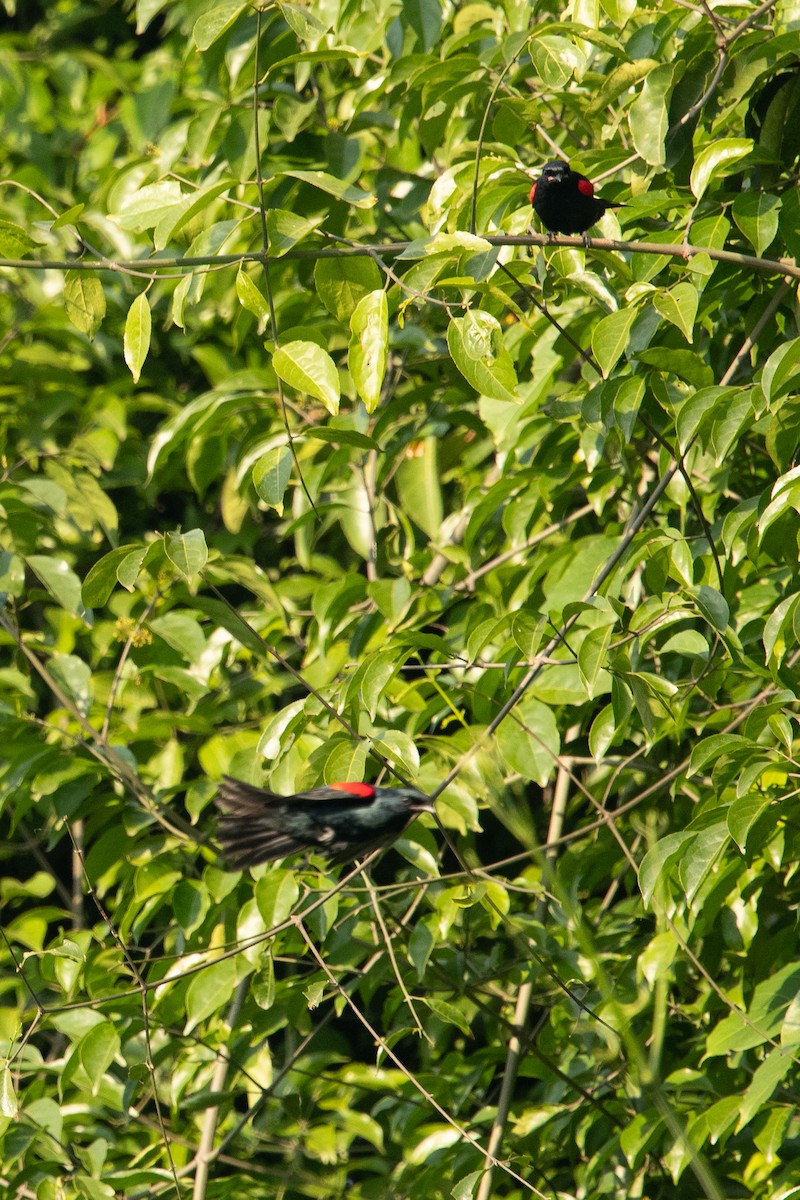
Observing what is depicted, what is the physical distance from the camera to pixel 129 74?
16.4 feet

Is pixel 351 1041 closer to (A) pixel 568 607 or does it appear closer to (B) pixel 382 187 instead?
(A) pixel 568 607

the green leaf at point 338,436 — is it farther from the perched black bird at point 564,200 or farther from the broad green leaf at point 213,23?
the broad green leaf at point 213,23

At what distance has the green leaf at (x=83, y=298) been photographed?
2310 millimetres

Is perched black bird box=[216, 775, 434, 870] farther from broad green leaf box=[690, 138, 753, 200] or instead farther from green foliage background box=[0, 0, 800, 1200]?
broad green leaf box=[690, 138, 753, 200]

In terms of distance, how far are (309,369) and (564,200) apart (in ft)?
2.11

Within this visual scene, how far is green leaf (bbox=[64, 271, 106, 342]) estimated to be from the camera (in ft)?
7.58

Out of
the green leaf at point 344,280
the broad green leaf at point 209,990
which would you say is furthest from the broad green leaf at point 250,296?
the broad green leaf at point 209,990

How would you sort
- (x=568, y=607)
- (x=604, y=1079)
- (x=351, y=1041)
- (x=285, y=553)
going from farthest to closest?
(x=285, y=553) < (x=351, y=1041) < (x=604, y=1079) < (x=568, y=607)

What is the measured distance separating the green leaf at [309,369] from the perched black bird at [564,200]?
554mm

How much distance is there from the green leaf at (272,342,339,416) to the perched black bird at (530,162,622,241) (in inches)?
21.8

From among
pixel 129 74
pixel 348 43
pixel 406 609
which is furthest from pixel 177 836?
pixel 129 74

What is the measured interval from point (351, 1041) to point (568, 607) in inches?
86.6

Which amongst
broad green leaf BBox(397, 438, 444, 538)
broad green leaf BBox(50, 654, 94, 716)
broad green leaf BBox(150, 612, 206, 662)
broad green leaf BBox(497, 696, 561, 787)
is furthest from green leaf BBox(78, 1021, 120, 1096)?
broad green leaf BBox(397, 438, 444, 538)

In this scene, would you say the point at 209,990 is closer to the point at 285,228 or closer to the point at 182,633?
the point at 182,633
